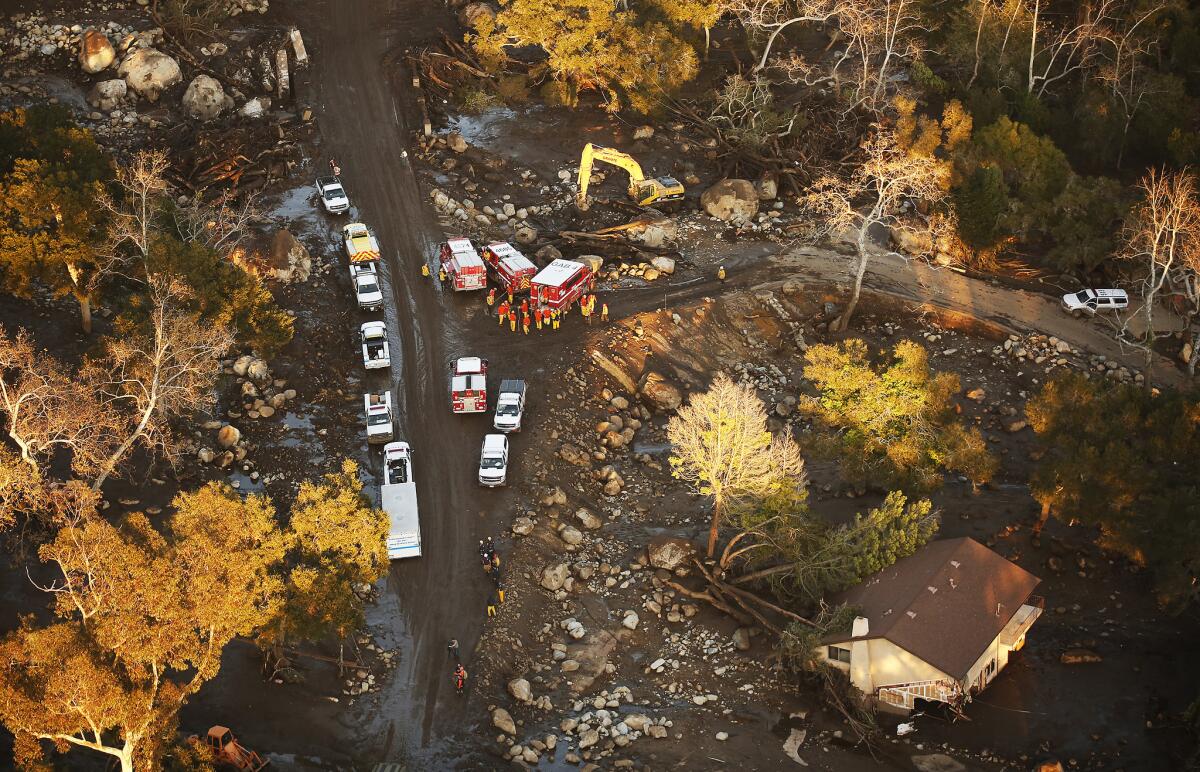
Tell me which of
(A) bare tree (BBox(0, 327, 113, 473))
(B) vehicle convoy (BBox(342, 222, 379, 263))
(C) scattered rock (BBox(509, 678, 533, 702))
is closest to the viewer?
(A) bare tree (BBox(0, 327, 113, 473))

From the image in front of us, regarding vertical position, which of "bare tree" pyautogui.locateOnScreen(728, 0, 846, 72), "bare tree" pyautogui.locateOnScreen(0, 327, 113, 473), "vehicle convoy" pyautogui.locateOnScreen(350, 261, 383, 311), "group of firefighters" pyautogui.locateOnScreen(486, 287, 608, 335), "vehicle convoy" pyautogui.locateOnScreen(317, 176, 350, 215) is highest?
"bare tree" pyautogui.locateOnScreen(728, 0, 846, 72)

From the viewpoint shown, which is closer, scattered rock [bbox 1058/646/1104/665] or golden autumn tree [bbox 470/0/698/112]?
scattered rock [bbox 1058/646/1104/665]

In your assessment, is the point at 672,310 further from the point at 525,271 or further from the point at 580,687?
the point at 580,687

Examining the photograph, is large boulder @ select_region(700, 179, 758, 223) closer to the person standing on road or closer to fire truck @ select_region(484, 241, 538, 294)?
fire truck @ select_region(484, 241, 538, 294)

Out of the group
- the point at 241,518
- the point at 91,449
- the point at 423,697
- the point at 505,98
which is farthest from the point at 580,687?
the point at 505,98

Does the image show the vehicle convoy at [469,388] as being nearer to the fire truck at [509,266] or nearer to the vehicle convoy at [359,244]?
the fire truck at [509,266]

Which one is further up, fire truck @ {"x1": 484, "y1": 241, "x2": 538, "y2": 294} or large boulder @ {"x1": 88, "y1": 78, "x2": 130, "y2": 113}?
large boulder @ {"x1": 88, "y1": 78, "x2": 130, "y2": 113}

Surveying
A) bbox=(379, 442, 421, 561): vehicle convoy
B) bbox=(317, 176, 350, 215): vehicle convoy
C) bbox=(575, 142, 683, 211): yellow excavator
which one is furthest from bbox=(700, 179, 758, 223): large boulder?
bbox=(379, 442, 421, 561): vehicle convoy
